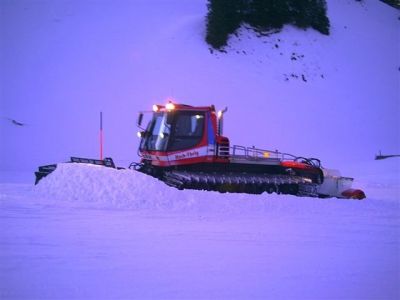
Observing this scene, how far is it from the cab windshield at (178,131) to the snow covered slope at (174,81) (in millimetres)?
10763

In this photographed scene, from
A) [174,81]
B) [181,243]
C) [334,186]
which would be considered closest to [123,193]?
[181,243]

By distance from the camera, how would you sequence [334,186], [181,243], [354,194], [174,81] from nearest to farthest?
[181,243]
[354,194]
[334,186]
[174,81]

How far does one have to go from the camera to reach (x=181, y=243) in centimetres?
720

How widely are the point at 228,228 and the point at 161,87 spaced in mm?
21656

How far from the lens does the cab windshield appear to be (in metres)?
13.0

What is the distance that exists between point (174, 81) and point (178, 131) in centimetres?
1725

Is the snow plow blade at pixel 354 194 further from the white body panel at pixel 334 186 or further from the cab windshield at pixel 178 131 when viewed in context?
the cab windshield at pixel 178 131

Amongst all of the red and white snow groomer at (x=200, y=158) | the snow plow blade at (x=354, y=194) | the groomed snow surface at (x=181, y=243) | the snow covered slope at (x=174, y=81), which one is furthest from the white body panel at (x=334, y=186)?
the snow covered slope at (x=174, y=81)

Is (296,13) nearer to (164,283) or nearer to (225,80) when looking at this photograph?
(225,80)

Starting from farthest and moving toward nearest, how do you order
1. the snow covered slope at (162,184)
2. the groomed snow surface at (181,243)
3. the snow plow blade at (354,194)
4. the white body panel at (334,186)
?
the white body panel at (334,186), the snow plow blade at (354,194), the snow covered slope at (162,184), the groomed snow surface at (181,243)

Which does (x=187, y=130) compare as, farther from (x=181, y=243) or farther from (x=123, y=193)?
(x=181, y=243)

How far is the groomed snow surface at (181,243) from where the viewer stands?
5.48 m

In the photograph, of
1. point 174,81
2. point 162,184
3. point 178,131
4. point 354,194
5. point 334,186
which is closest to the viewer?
point 162,184

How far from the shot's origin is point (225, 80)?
101 feet
